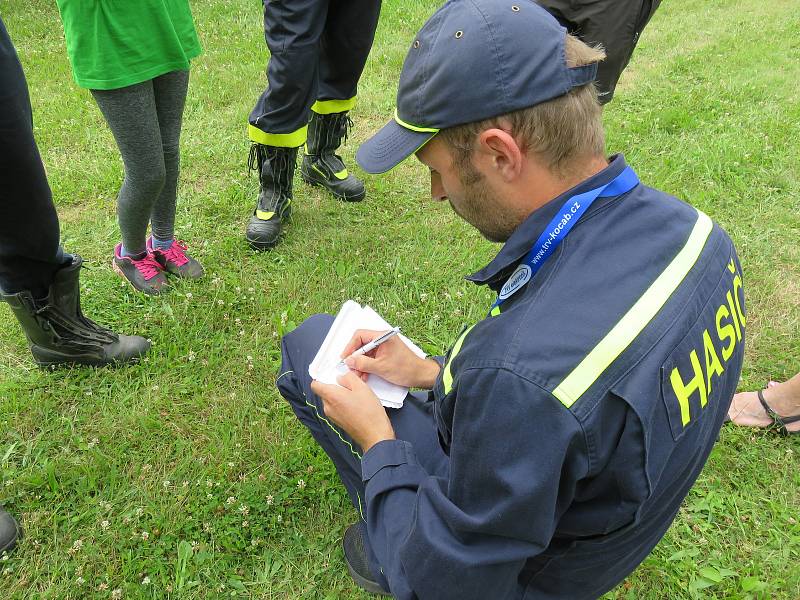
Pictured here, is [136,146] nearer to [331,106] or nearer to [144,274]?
[144,274]

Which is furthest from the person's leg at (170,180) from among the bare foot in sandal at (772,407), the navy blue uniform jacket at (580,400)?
the bare foot in sandal at (772,407)

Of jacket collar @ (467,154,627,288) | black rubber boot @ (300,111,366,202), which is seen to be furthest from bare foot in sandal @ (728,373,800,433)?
black rubber boot @ (300,111,366,202)

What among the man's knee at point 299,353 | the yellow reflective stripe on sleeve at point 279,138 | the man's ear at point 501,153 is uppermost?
the man's ear at point 501,153

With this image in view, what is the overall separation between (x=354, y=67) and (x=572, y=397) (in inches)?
115

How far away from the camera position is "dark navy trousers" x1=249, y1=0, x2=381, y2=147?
2865mm

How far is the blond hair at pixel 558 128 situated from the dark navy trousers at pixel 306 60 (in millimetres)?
1935

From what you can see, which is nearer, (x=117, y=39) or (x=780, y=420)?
(x=117, y=39)

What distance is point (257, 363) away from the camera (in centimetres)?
273

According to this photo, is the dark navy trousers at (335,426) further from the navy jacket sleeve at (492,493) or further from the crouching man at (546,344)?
the navy jacket sleeve at (492,493)

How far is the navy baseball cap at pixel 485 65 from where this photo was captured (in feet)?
3.97

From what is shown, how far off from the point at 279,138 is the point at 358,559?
2166mm

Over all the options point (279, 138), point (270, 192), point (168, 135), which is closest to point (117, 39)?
point (168, 135)

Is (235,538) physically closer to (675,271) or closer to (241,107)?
(675,271)

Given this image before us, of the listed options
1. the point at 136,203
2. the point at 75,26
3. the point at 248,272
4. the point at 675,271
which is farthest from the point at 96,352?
the point at 675,271
